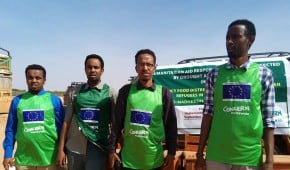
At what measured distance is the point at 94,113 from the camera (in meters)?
3.32

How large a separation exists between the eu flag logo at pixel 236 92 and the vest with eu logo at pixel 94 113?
1255 mm

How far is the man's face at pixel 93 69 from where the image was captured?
11.1 ft

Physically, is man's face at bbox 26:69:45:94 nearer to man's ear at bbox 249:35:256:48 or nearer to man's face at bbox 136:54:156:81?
man's face at bbox 136:54:156:81

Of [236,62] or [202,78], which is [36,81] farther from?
[202,78]

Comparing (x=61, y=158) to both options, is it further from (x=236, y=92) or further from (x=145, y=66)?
(x=236, y=92)

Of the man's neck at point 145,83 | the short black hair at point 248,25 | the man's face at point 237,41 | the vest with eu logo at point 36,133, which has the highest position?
the short black hair at point 248,25

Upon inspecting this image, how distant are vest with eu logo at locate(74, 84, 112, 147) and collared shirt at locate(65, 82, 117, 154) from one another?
0.15 ft

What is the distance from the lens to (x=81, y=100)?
11.0 feet

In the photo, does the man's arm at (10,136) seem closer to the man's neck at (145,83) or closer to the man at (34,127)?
the man at (34,127)

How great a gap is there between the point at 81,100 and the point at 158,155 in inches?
37.7

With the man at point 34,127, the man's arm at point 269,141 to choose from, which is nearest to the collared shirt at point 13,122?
the man at point 34,127

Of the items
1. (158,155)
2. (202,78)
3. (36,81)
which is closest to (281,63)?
(202,78)

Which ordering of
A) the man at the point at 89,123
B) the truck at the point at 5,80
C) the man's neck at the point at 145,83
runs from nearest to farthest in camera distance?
the man's neck at the point at 145,83
the man at the point at 89,123
the truck at the point at 5,80

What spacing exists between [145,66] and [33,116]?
133 centimetres
